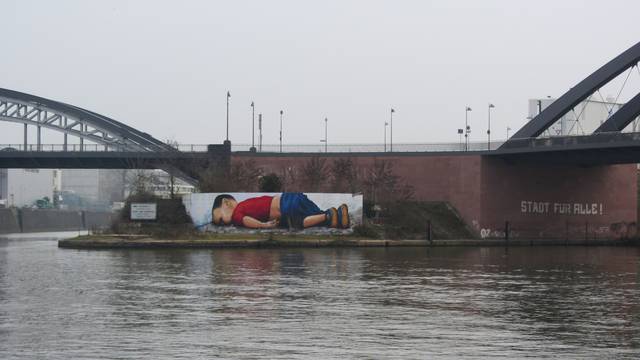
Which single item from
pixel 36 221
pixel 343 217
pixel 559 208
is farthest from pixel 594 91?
pixel 36 221

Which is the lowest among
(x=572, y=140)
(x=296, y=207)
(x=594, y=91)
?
(x=296, y=207)

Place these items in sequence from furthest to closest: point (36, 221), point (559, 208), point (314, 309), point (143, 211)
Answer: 1. point (36, 221)
2. point (559, 208)
3. point (143, 211)
4. point (314, 309)

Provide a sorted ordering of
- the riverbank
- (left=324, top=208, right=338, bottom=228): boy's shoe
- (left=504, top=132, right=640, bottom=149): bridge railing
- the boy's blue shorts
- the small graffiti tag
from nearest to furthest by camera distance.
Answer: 1. the riverbank
2. (left=504, top=132, right=640, bottom=149): bridge railing
3. the boy's blue shorts
4. (left=324, top=208, right=338, bottom=228): boy's shoe
5. the small graffiti tag

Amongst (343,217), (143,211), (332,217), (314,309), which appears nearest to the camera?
(314,309)

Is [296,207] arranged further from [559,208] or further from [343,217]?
[559,208]

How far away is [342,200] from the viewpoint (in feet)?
304

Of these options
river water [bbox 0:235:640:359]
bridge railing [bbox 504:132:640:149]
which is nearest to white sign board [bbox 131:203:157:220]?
river water [bbox 0:235:640:359]

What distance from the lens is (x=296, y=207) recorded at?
91.4m

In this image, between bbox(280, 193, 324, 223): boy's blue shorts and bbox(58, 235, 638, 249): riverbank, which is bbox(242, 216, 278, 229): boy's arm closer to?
bbox(58, 235, 638, 249): riverbank

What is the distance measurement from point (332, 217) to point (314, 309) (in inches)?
2054

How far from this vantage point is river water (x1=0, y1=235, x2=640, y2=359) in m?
Result: 30.8

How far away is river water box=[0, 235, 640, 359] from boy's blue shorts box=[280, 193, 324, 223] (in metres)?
21.4

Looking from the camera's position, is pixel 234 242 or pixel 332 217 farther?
pixel 332 217

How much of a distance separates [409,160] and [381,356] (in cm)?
7684
